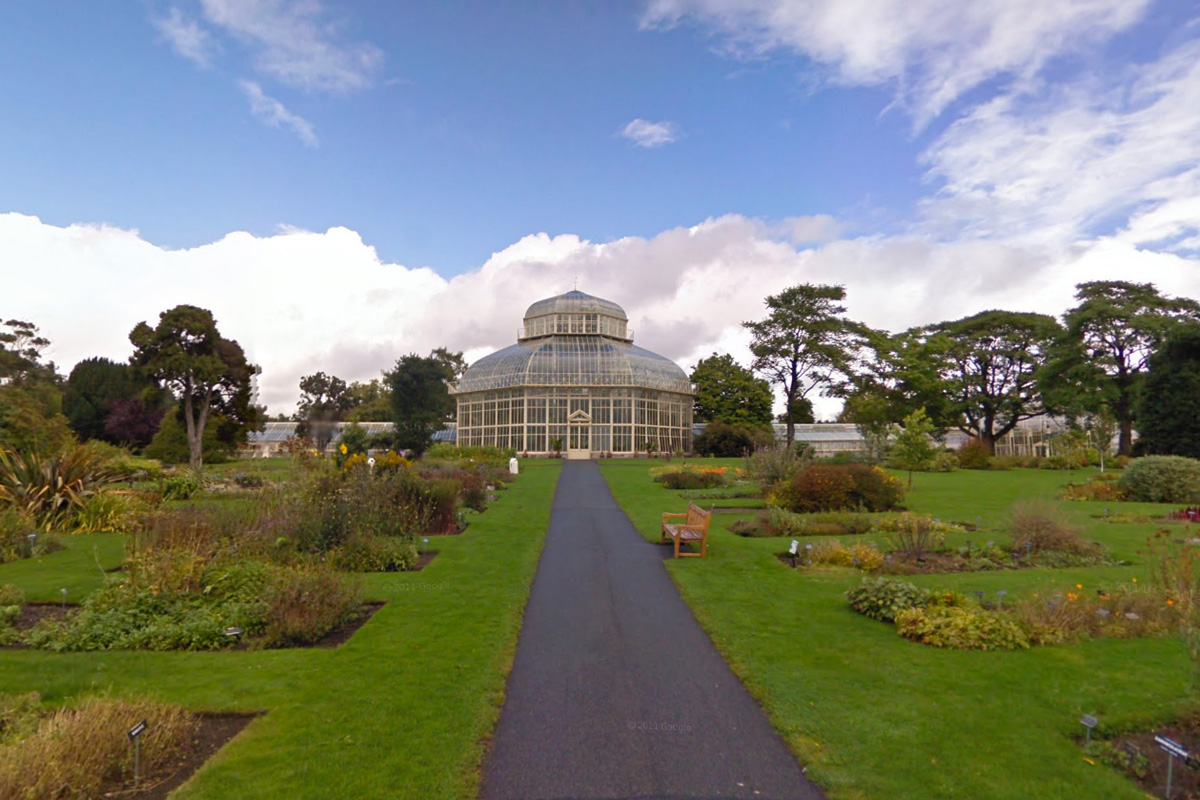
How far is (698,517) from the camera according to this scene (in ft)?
42.6

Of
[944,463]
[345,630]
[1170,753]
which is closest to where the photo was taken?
[1170,753]

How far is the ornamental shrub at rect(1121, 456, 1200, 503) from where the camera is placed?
19.5m

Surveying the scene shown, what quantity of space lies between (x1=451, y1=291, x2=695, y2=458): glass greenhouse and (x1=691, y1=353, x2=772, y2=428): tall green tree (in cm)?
158

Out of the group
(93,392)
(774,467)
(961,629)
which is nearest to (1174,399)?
(774,467)

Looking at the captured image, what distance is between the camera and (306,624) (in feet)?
23.8

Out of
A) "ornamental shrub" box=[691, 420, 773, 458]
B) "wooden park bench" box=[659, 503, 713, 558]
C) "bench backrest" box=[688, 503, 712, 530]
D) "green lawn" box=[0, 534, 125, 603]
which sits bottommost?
"green lawn" box=[0, 534, 125, 603]

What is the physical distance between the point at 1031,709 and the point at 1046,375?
129 feet

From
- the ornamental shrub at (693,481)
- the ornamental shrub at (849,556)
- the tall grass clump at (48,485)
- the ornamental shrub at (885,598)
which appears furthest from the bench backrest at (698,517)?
the tall grass clump at (48,485)

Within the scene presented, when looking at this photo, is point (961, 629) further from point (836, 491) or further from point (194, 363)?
point (194, 363)

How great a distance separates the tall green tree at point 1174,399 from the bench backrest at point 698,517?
90.6ft

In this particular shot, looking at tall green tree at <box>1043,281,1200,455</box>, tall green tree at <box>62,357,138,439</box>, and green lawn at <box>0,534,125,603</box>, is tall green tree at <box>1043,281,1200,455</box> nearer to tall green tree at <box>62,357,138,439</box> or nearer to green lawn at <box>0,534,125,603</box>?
green lawn at <box>0,534,125,603</box>

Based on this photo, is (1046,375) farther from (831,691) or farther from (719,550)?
(831,691)

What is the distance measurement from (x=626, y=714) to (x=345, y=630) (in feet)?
12.5

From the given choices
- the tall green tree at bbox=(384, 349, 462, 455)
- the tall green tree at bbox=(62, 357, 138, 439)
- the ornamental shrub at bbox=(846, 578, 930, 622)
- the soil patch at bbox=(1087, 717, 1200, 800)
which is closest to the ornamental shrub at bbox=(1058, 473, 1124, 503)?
the ornamental shrub at bbox=(846, 578, 930, 622)
